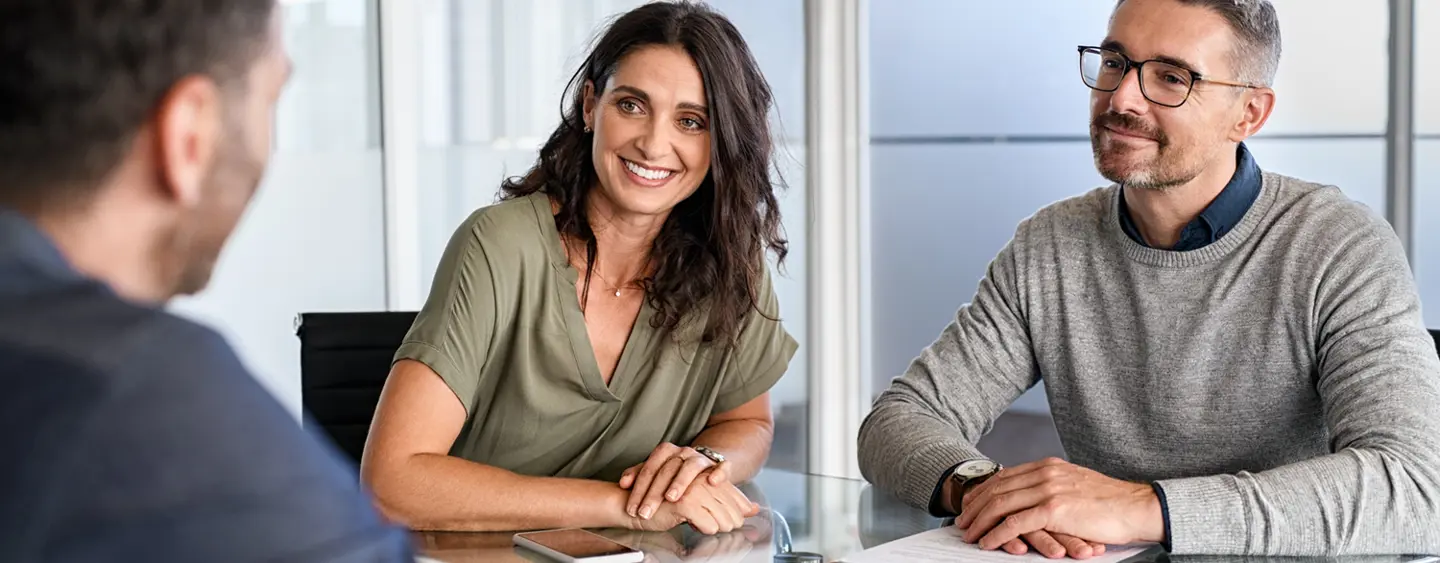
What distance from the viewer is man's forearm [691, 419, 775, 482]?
2203 mm

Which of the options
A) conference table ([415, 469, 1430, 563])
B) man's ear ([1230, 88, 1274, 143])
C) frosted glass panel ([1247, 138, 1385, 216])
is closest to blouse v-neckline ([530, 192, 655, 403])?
conference table ([415, 469, 1430, 563])

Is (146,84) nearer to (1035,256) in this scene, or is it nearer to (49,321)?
(49,321)

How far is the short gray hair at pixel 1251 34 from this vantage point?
2092 mm

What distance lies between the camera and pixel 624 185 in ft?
7.31

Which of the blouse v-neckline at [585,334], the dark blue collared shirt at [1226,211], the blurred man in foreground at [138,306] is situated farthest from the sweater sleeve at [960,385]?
the blurred man in foreground at [138,306]

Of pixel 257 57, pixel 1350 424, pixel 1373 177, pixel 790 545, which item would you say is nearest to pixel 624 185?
pixel 790 545

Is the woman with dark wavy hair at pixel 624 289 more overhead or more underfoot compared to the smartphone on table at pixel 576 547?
more overhead

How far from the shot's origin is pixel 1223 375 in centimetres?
209

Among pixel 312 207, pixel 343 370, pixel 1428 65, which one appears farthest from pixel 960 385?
pixel 312 207

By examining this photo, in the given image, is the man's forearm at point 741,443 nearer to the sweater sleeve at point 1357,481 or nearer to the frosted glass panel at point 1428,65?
the sweater sleeve at point 1357,481

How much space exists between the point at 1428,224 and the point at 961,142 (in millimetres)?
1472

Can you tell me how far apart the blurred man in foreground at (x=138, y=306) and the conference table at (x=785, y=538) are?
98cm

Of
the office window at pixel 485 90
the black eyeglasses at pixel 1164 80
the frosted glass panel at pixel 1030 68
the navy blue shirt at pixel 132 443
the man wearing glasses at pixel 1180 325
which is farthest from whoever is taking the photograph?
the office window at pixel 485 90

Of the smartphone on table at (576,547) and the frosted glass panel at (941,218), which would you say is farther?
the frosted glass panel at (941,218)
